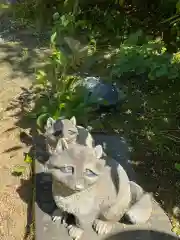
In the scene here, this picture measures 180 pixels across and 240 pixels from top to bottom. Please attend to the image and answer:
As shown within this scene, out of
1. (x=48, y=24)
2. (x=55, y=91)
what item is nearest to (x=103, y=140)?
(x=55, y=91)

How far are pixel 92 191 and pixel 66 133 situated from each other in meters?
0.61

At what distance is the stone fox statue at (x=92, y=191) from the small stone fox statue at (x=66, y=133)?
0.41 meters

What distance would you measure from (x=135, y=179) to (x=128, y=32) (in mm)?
3048

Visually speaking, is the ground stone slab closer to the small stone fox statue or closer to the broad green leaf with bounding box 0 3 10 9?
the small stone fox statue

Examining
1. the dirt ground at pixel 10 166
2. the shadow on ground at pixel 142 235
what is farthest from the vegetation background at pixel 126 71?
the dirt ground at pixel 10 166

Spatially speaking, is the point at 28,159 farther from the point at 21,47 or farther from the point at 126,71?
the point at 21,47

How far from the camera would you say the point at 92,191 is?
2.84m

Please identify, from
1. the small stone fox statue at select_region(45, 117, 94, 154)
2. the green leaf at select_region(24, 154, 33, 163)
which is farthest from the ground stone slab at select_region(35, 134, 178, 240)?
the green leaf at select_region(24, 154, 33, 163)

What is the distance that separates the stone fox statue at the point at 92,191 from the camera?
2.66 metres

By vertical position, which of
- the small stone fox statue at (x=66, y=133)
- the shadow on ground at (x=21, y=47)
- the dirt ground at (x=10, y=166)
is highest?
the small stone fox statue at (x=66, y=133)

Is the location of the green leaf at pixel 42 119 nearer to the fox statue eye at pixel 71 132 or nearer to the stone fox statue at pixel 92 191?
the fox statue eye at pixel 71 132

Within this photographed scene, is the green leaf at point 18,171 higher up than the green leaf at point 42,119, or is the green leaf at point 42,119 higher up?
the green leaf at point 42,119

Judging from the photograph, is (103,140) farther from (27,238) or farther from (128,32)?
(128,32)

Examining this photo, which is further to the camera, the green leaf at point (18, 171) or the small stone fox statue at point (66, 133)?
the green leaf at point (18, 171)
